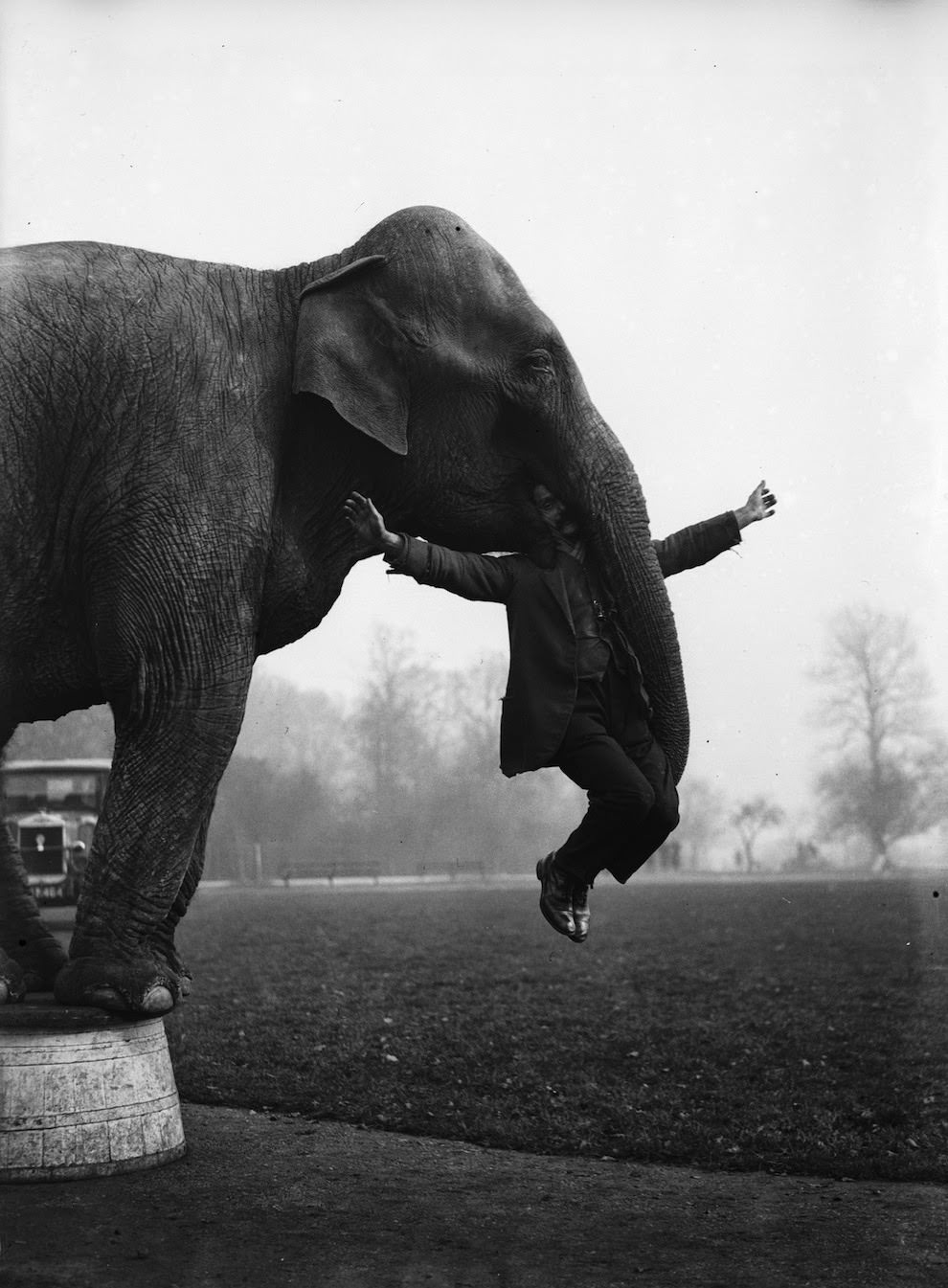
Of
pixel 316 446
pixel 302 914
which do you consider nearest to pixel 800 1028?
pixel 316 446

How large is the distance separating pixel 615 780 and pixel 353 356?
1.51 meters

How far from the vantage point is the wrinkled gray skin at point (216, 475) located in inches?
159

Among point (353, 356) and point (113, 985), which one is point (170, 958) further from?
point (353, 356)

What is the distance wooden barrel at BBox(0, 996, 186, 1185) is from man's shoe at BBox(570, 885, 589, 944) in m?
1.41

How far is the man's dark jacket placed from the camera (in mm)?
3961

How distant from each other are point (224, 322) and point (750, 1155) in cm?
365

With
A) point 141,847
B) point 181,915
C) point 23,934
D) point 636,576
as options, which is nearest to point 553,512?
point 636,576

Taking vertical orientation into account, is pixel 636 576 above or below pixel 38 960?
above

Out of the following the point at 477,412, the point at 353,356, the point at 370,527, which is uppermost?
the point at 353,356

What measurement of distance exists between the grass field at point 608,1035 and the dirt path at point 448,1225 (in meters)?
0.62

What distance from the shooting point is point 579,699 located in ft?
13.4

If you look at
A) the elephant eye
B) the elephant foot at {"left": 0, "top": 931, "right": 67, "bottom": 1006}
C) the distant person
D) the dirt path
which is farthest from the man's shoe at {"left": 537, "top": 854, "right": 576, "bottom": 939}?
the elephant foot at {"left": 0, "top": 931, "right": 67, "bottom": 1006}

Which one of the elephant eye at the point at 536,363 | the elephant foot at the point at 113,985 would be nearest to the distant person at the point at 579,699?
the elephant eye at the point at 536,363

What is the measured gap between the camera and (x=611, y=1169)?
4984 millimetres
